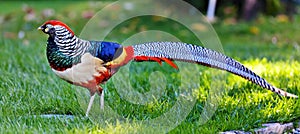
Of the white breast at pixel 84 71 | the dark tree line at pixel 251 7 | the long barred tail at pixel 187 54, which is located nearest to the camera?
the white breast at pixel 84 71

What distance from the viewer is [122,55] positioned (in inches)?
129

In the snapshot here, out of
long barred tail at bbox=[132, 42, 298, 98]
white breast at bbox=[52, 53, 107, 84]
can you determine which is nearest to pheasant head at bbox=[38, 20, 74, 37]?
white breast at bbox=[52, 53, 107, 84]

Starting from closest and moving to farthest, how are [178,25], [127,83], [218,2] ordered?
[127,83] < [178,25] < [218,2]

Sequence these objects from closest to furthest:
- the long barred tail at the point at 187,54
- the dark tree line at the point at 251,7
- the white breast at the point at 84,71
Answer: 1. the white breast at the point at 84,71
2. the long barred tail at the point at 187,54
3. the dark tree line at the point at 251,7

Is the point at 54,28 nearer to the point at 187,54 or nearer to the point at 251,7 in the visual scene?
the point at 187,54

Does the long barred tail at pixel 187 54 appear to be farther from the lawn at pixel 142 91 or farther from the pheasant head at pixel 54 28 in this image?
the pheasant head at pixel 54 28

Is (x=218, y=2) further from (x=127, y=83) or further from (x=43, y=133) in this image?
(x=43, y=133)

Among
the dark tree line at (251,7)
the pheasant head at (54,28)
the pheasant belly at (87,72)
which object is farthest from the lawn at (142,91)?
the dark tree line at (251,7)

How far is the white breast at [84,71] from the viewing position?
10.4 feet

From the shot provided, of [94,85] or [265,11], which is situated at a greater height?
[265,11]

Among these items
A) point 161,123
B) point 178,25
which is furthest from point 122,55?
point 178,25

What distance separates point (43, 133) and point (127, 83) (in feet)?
4.95

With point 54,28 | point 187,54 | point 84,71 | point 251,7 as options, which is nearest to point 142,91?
point 187,54

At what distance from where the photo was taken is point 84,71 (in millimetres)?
3186
